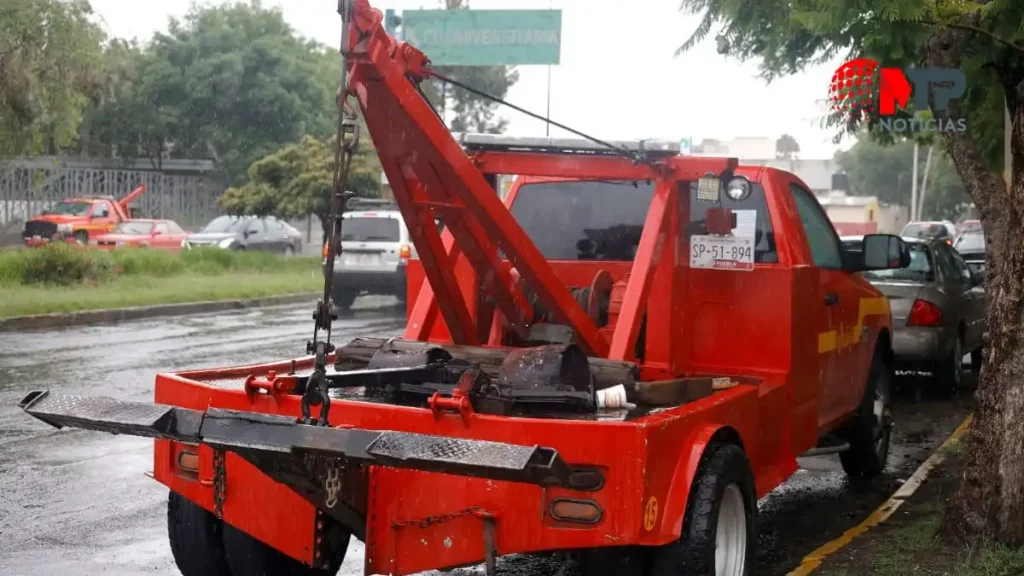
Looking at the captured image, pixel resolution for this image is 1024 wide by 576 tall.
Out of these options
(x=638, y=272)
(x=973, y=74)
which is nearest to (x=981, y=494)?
(x=638, y=272)

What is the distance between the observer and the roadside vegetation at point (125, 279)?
18266mm

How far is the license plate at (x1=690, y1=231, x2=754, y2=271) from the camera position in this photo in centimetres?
581

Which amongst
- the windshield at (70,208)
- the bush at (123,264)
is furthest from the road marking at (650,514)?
the windshield at (70,208)

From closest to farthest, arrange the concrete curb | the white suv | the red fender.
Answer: the red fender
the concrete curb
the white suv

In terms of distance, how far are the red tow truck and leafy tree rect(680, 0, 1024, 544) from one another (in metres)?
0.87

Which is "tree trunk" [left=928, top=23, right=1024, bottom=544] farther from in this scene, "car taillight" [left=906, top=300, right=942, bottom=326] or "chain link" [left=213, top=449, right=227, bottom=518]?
"car taillight" [left=906, top=300, right=942, bottom=326]

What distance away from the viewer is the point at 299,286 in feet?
76.5

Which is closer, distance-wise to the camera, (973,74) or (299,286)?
(973,74)

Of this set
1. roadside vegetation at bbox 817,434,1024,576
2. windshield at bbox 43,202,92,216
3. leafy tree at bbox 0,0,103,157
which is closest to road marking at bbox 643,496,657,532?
roadside vegetation at bbox 817,434,1024,576

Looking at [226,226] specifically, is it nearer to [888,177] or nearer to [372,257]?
[372,257]

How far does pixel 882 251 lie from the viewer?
7113 millimetres

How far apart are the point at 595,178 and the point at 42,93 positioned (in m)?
14.5

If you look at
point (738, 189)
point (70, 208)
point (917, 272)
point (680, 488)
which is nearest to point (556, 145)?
point (738, 189)

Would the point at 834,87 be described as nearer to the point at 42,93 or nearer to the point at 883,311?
the point at 883,311
